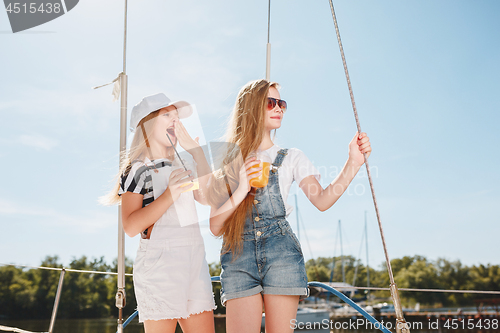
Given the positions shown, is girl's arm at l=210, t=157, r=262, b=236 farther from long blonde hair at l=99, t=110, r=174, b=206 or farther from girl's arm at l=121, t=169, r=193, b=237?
long blonde hair at l=99, t=110, r=174, b=206

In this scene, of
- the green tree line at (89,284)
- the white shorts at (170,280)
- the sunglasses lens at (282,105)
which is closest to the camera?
the white shorts at (170,280)

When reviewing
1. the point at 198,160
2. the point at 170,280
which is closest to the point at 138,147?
the point at 198,160

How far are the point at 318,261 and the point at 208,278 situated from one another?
55.2 m

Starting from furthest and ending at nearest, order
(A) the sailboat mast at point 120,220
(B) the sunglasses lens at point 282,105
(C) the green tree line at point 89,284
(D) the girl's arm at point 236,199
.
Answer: (C) the green tree line at point 89,284 → (A) the sailboat mast at point 120,220 → (B) the sunglasses lens at point 282,105 → (D) the girl's arm at point 236,199

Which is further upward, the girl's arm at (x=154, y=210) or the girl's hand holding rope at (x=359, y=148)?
the girl's hand holding rope at (x=359, y=148)

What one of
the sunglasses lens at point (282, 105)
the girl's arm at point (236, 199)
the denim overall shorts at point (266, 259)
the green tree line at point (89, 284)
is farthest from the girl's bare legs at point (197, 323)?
the green tree line at point (89, 284)

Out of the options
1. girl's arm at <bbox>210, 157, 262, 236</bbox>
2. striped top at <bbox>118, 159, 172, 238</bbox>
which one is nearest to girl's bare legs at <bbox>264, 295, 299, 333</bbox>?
girl's arm at <bbox>210, 157, 262, 236</bbox>

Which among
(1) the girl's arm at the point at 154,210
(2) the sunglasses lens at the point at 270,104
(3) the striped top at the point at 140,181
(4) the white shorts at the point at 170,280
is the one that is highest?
(2) the sunglasses lens at the point at 270,104

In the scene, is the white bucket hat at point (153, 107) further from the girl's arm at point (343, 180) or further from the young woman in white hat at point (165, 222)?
the girl's arm at point (343, 180)

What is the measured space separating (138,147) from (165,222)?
43 cm

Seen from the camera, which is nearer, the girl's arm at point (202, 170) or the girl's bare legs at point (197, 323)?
the girl's bare legs at point (197, 323)

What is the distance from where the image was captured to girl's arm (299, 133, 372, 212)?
1.92 m

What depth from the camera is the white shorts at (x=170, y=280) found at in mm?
1731

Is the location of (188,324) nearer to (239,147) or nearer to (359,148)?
(239,147)
